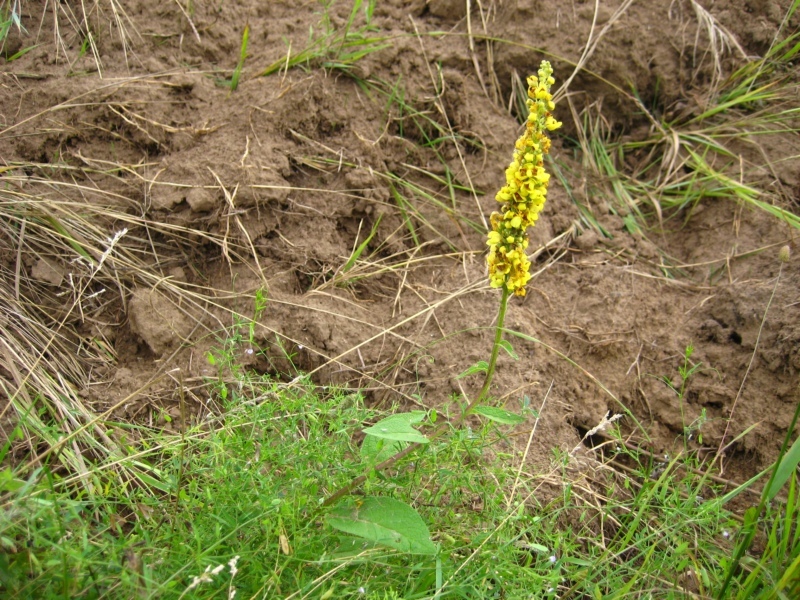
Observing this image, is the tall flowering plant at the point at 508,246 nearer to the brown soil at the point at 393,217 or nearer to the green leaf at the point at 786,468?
the brown soil at the point at 393,217

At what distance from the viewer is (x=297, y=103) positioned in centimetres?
279

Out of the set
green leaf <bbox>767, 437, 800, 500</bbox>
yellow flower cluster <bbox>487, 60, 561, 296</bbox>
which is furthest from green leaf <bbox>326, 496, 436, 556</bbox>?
green leaf <bbox>767, 437, 800, 500</bbox>

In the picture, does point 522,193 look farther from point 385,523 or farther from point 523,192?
point 385,523

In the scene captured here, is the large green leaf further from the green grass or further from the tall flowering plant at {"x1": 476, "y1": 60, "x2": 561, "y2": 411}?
the tall flowering plant at {"x1": 476, "y1": 60, "x2": 561, "y2": 411}

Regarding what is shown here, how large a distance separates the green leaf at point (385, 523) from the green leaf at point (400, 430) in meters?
0.17

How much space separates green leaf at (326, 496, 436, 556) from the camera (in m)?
1.64

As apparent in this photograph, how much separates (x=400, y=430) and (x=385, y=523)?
0.22 meters

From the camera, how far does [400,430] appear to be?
5.50 feet

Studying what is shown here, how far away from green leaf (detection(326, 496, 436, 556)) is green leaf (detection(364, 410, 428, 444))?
17 cm

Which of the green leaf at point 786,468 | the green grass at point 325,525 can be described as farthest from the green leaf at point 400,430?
the green leaf at point 786,468

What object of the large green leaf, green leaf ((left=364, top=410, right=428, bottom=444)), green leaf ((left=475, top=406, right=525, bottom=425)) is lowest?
the large green leaf

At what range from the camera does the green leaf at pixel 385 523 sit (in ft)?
5.37

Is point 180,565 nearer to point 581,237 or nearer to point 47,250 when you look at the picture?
point 47,250

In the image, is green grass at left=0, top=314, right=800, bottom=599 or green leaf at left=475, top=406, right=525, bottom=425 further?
green leaf at left=475, top=406, right=525, bottom=425
